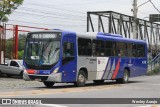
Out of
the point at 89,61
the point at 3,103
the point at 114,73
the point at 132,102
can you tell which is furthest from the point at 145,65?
the point at 3,103

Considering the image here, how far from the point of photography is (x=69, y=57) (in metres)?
22.2

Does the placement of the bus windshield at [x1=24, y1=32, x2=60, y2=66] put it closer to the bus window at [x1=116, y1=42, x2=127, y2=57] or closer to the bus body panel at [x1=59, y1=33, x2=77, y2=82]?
the bus body panel at [x1=59, y1=33, x2=77, y2=82]

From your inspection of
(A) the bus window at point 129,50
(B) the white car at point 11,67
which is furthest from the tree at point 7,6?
(A) the bus window at point 129,50

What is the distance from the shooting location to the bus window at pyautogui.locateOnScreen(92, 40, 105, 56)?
80.5 ft

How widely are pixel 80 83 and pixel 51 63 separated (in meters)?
2.40

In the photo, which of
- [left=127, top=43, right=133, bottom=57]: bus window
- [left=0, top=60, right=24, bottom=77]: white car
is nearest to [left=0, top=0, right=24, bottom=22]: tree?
[left=0, top=60, right=24, bottom=77]: white car

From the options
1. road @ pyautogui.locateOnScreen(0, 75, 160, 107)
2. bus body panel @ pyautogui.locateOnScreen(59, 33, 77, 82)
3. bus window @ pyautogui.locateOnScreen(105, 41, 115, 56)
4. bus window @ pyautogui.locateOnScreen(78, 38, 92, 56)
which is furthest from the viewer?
bus window @ pyautogui.locateOnScreen(105, 41, 115, 56)

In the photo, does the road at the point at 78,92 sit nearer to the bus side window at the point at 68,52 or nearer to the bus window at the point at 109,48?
the bus side window at the point at 68,52

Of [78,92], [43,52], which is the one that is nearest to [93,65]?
[43,52]

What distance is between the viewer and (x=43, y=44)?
72.4 ft

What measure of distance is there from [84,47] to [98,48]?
1675mm

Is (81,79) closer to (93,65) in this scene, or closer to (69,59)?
(93,65)

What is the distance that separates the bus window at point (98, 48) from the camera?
24547 mm

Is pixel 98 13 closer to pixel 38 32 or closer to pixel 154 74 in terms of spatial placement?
pixel 154 74
